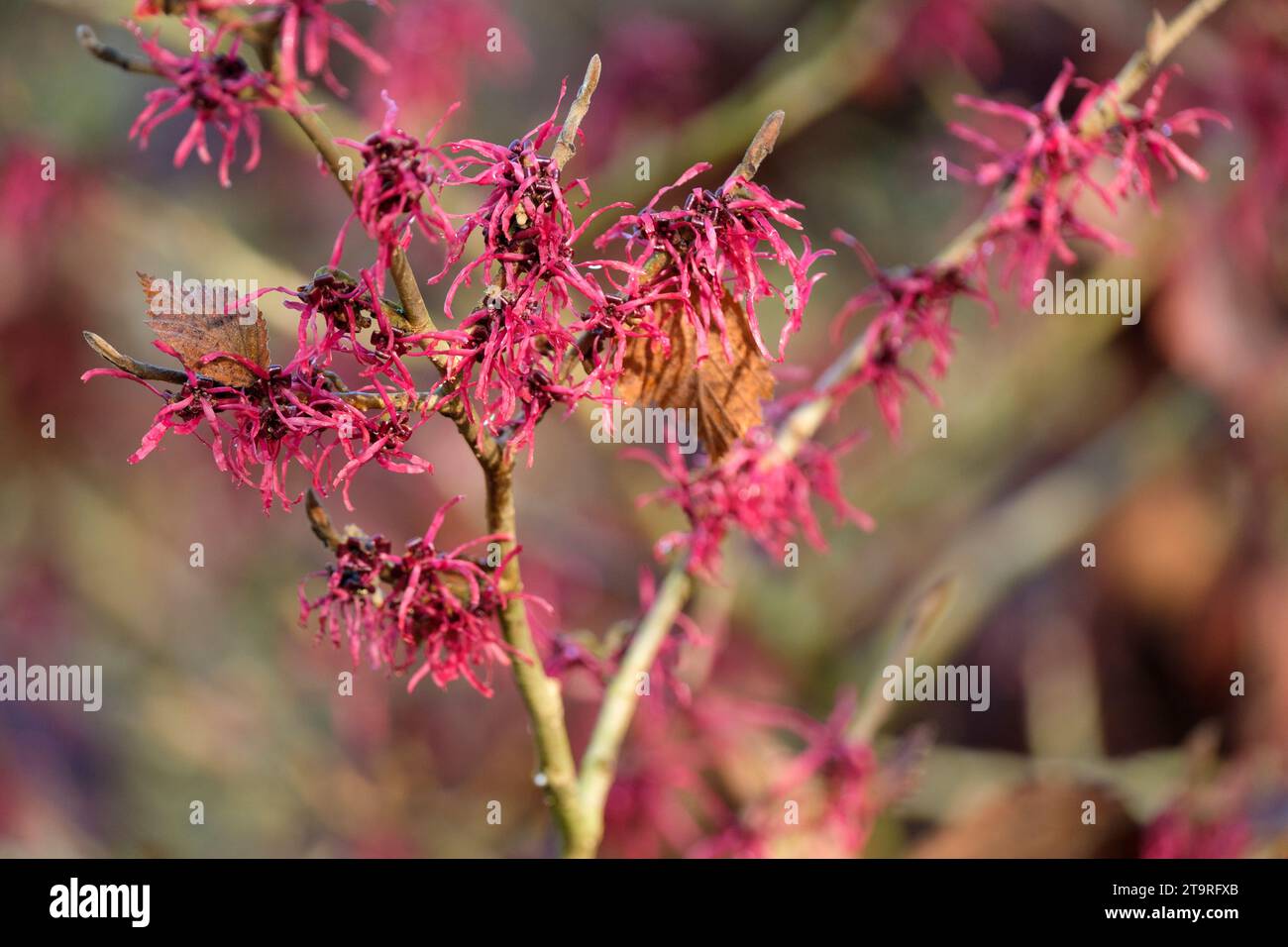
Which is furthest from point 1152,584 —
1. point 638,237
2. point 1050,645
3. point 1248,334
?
point 638,237

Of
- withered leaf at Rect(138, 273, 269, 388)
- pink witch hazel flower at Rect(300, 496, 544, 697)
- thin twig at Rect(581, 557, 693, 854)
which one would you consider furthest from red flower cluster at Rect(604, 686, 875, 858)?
withered leaf at Rect(138, 273, 269, 388)

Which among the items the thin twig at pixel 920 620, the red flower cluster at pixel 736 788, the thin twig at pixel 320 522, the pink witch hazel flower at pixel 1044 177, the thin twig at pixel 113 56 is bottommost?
the red flower cluster at pixel 736 788

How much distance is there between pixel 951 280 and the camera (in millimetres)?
488

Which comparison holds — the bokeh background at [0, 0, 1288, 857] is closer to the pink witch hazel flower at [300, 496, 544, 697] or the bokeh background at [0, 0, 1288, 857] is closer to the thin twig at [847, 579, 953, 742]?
the thin twig at [847, 579, 953, 742]

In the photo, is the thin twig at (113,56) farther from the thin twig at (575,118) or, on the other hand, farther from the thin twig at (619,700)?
the thin twig at (619,700)

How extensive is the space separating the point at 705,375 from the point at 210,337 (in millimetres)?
168

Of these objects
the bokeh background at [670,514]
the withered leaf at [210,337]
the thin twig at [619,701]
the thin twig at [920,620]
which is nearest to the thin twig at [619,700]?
the thin twig at [619,701]

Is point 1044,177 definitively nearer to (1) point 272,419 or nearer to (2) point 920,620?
(2) point 920,620

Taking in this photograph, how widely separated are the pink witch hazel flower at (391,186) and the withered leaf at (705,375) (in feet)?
0.32

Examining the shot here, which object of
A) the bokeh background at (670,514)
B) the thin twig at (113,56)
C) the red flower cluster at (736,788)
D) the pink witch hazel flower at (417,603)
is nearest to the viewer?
the thin twig at (113,56)

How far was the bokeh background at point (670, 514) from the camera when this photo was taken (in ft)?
3.73

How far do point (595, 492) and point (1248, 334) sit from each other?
798 mm

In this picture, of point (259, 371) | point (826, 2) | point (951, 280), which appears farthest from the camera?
point (826, 2)
